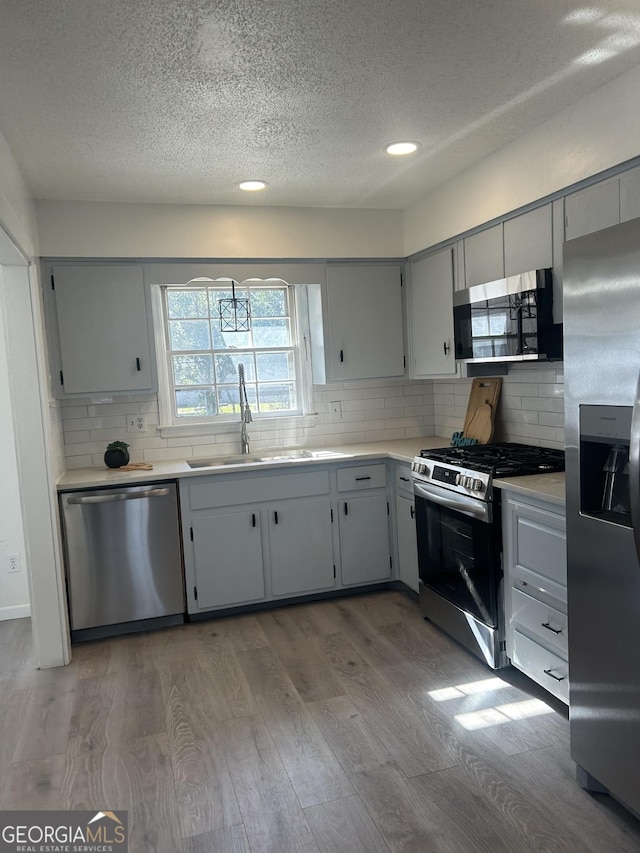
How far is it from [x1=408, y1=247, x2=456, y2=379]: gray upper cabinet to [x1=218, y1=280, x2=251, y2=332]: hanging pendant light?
1.09 meters

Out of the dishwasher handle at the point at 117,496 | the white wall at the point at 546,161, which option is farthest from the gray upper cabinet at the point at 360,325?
the dishwasher handle at the point at 117,496

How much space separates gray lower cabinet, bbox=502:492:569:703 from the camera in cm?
243

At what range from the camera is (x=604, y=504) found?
75.9 inches

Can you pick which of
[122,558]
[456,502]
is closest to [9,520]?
[122,558]

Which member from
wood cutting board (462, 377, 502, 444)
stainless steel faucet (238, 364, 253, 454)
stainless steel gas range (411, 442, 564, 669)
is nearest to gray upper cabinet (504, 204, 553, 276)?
wood cutting board (462, 377, 502, 444)

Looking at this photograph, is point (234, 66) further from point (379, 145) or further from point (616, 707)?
point (616, 707)

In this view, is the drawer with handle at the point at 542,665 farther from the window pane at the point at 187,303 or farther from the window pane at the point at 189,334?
the window pane at the point at 187,303

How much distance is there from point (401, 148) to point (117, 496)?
2.30 meters

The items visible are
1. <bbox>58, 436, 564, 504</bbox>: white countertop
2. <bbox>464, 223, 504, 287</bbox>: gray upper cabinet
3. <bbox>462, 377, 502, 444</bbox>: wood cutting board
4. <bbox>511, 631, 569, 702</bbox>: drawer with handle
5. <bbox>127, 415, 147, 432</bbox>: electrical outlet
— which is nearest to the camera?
<bbox>511, 631, 569, 702</bbox>: drawer with handle

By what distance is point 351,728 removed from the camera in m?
2.51

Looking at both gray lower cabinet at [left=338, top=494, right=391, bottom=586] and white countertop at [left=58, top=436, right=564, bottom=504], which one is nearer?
white countertop at [left=58, top=436, right=564, bottom=504]

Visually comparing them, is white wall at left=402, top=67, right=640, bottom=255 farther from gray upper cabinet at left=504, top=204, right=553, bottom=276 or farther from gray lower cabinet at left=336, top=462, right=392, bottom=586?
gray lower cabinet at left=336, top=462, right=392, bottom=586

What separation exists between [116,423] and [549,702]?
9.39ft

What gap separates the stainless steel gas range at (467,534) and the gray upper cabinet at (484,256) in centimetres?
92
